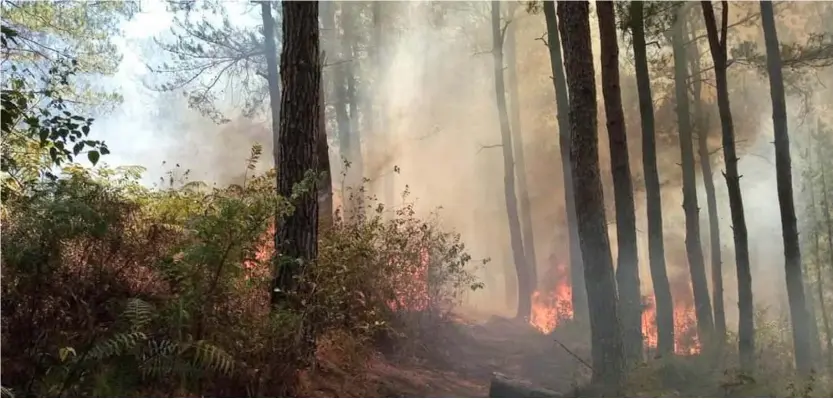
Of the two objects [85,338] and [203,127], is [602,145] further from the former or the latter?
[85,338]

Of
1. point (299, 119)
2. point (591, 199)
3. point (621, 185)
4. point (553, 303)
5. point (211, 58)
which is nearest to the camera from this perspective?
point (299, 119)

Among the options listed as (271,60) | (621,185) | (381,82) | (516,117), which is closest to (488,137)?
(516,117)

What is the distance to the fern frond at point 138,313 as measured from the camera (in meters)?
3.43

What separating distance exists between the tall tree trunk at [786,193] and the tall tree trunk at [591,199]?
4.71m

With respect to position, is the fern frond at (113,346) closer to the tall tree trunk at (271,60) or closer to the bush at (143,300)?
the bush at (143,300)

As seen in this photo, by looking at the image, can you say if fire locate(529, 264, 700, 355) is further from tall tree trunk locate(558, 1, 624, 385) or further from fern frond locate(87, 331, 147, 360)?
fern frond locate(87, 331, 147, 360)

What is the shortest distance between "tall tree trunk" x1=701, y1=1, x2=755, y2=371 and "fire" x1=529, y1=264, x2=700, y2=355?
1.75m

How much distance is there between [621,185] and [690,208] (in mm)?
4266

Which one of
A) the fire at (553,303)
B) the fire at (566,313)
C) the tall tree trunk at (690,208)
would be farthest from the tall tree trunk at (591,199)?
the fire at (553,303)

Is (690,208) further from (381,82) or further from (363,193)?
(381,82)

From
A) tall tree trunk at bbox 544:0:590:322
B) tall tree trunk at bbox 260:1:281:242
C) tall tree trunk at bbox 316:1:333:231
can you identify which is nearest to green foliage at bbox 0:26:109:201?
tall tree trunk at bbox 316:1:333:231

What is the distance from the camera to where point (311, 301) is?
13.9ft

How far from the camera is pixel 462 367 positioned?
6.86m

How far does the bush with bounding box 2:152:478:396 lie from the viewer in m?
3.39
